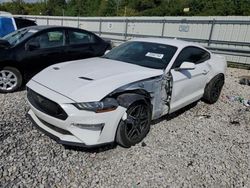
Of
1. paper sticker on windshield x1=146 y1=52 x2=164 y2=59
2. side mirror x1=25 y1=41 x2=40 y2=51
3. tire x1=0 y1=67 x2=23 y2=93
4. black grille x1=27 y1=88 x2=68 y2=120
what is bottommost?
tire x1=0 y1=67 x2=23 y2=93

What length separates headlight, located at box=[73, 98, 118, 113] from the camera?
2.95 metres

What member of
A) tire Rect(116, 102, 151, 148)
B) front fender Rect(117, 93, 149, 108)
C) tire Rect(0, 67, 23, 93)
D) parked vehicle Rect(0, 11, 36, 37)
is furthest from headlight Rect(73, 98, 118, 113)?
parked vehicle Rect(0, 11, 36, 37)

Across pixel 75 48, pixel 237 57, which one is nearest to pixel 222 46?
pixel 237 57

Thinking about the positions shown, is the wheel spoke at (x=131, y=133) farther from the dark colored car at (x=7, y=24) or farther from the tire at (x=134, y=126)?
the dark colored car at (x=7, y=24)

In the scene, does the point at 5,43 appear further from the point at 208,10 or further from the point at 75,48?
the point at 208,10

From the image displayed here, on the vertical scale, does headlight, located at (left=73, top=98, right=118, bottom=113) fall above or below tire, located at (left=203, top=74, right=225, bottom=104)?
above

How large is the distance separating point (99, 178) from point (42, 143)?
1.08 metres

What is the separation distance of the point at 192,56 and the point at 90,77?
2.30 meters

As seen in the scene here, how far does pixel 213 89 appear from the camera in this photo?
5.39m

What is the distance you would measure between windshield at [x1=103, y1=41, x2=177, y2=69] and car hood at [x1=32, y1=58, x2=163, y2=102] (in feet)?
0.74

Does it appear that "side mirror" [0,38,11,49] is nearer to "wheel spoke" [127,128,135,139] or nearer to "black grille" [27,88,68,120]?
"black grille" [27,88,68,120]

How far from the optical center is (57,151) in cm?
331

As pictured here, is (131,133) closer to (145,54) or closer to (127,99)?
(127,99)

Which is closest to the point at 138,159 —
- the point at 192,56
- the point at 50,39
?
the point at 192,56
